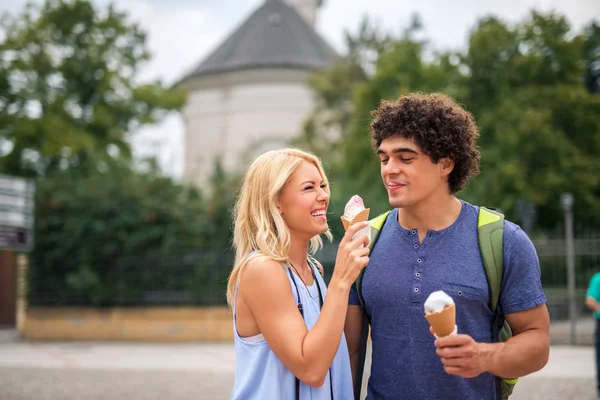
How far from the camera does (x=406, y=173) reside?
112 inches

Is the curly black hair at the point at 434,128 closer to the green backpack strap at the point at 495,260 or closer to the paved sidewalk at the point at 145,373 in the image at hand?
the green backpack strap at the point at 495,260

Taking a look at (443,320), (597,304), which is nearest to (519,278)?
(443,320)

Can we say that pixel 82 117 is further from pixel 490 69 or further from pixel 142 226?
pixel 490 69

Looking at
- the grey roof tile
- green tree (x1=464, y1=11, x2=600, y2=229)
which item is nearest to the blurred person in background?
green tree (x1=464, y1=11, x2=600, y2=229)

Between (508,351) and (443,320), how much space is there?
426 millimetres

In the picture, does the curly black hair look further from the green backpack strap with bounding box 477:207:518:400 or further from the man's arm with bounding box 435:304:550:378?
the man's arm with bounding box 435:304:550:378

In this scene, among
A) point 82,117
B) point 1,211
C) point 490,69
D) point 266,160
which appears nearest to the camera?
point 266,160

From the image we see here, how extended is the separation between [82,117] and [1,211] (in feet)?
26.7

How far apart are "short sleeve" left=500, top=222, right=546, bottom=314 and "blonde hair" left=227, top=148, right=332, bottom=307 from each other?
31.5 inches

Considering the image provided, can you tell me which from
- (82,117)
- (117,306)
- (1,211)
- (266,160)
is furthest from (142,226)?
(266,160)

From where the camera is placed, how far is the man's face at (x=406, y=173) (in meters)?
2.86

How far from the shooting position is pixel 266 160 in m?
2.92

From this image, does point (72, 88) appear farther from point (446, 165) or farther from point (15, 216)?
point (446, 165)

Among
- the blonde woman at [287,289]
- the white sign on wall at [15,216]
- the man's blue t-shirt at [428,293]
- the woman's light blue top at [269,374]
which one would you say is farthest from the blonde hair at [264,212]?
the white sign on wall at [15,216]
